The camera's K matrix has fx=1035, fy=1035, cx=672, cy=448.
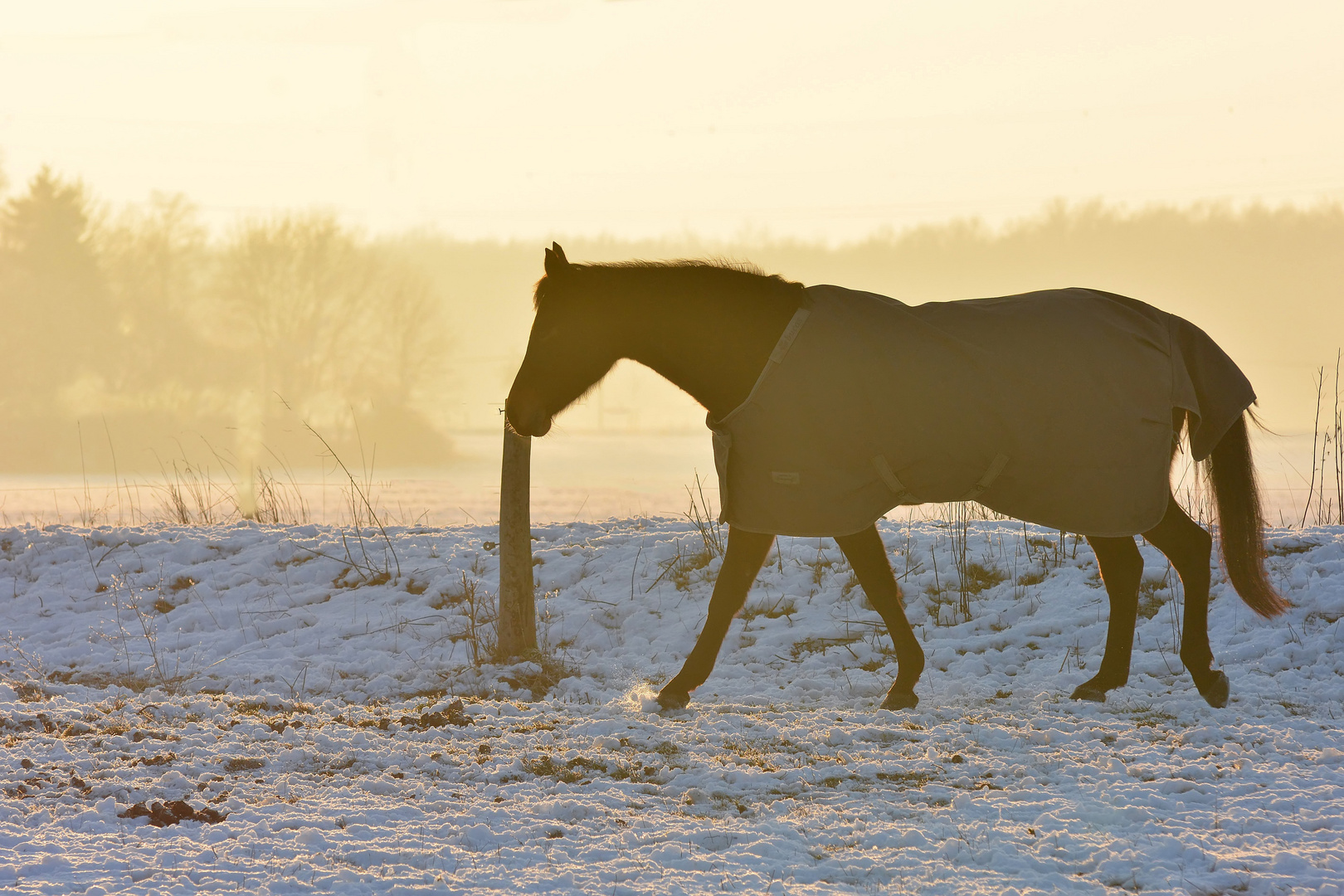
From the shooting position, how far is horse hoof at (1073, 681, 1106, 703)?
5.18 meters

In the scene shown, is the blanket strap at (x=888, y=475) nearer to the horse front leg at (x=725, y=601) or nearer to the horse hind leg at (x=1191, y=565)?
the horse front leg at (x=725, y=601)

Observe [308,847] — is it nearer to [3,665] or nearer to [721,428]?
[721,428]

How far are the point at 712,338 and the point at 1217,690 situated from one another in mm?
3007

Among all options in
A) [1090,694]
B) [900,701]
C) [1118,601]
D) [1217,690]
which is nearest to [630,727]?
[900,701]

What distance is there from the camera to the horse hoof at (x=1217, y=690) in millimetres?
5047

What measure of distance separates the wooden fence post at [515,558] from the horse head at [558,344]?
1274mm

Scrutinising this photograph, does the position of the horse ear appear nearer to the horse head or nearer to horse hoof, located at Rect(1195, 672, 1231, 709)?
the horse head

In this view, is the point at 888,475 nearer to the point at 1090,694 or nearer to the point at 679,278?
the point at 679,278

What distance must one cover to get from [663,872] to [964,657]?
3.50 meters

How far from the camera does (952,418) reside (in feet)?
15.7

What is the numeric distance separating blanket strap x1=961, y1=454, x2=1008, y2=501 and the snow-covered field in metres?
1.07

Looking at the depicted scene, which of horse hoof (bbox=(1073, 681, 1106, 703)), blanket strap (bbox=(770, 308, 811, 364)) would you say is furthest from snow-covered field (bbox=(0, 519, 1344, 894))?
blanket strap (bbox=(770, 308, 811, 364))

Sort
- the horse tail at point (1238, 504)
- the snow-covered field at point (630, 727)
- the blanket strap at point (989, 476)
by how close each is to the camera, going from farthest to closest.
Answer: the horse tail at point (1238, 504)
the blanket strap at point (989, 476)
the snow-covered field at point (630, 727)

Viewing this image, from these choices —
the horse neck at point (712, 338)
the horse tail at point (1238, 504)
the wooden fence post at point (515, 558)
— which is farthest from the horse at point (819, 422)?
the wooden fence post at point (515, 558)
